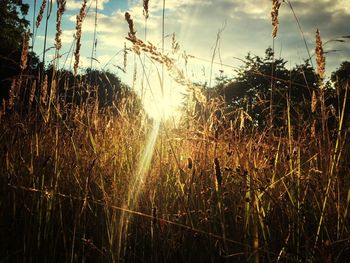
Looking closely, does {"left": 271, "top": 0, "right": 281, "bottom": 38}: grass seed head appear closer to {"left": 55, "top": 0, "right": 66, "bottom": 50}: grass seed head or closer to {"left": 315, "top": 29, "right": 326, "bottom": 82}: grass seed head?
{"left": 315, "top": 29, "right": 326, "bottom": 82}: grass seed head

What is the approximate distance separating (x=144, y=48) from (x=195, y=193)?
0.99 meters

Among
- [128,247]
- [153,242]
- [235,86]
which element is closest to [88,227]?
[128,247]

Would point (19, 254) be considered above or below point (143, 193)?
below

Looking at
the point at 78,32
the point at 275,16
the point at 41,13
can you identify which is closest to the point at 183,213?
the point at 275,16

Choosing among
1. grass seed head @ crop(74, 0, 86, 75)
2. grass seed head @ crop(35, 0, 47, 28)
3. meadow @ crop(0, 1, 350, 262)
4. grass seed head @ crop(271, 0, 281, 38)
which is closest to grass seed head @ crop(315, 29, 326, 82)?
meadow @ crop(0, 1, 350, 262)

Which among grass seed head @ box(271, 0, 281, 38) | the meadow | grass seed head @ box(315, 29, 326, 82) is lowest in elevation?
the meadow

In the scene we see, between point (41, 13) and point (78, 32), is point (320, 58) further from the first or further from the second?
point (41, 13)

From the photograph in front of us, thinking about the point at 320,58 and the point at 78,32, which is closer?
the point at 320,58

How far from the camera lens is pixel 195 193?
209cm

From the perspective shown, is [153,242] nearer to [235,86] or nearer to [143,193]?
[143,193]

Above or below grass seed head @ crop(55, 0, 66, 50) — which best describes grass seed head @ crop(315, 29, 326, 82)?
below

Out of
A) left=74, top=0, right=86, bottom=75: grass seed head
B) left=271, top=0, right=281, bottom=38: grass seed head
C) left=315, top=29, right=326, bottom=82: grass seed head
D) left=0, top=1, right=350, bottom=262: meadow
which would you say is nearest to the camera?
left=0, top=1, right=350, bottom=262: meadow

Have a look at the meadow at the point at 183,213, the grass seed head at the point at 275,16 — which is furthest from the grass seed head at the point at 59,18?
the grass seed head at the point at 275,16

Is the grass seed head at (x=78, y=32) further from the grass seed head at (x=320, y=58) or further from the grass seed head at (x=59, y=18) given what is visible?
the grass seed head at (x=320, y=58)
